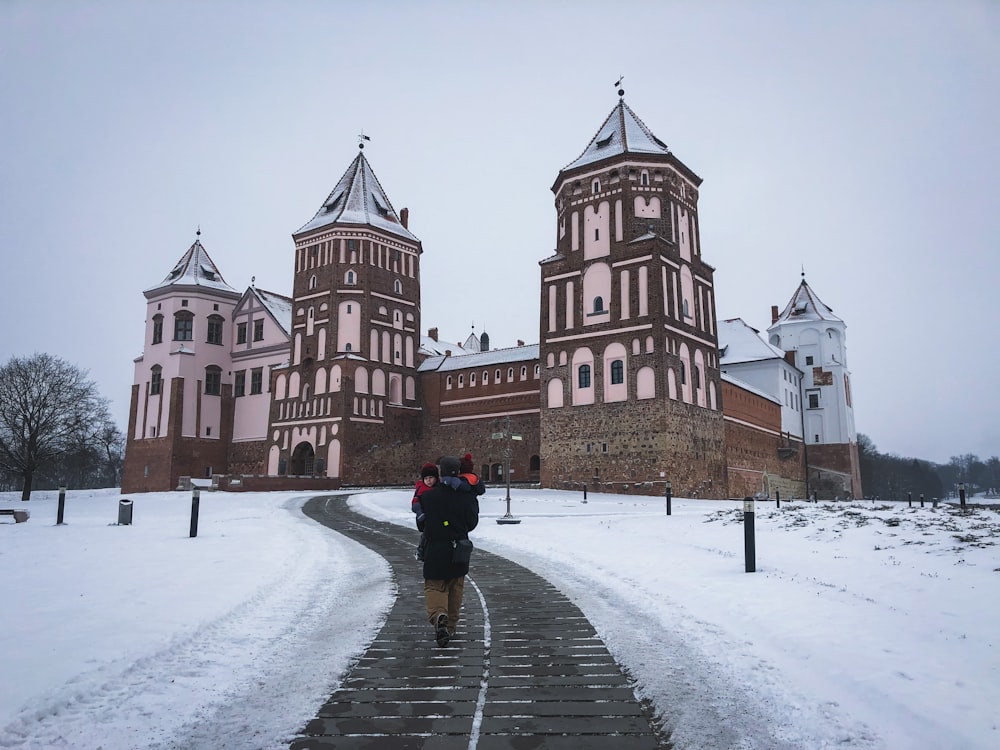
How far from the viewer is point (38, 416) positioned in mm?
46344

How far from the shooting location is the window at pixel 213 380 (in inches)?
2111

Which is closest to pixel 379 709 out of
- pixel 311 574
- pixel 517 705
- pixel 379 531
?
pixel 517 705

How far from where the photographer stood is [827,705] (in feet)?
15.8

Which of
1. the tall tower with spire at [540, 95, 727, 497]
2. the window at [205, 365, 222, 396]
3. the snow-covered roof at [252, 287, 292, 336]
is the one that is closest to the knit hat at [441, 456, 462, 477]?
the tall tower with spire at [540, 95, 727, 497]

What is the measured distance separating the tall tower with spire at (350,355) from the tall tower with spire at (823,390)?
1313 inches

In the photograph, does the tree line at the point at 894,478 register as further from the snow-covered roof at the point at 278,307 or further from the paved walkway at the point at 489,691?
the paved walkway at the point at 489,691

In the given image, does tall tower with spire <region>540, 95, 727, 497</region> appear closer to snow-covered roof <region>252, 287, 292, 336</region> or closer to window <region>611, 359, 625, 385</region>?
A: window <region>611, 359, 625, 385</region>

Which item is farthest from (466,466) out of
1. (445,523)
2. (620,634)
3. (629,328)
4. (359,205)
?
(359,205)

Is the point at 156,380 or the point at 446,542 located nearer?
the point at 446,542

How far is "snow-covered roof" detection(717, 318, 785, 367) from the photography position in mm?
61188

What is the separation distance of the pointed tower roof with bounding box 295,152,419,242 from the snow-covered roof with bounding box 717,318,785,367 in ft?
90.0

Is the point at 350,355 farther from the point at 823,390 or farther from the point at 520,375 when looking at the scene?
the point at 823,390

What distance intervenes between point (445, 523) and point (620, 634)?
1.90 metres

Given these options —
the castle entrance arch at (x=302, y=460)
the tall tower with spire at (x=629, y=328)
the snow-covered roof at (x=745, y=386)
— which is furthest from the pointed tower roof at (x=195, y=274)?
the snow-covered roof at (x=745, y=386)
